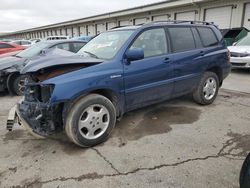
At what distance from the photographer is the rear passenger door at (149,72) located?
11.9 ft

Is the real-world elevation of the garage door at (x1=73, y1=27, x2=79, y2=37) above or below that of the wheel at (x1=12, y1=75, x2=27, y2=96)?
above

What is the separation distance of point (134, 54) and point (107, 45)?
2.38 ft

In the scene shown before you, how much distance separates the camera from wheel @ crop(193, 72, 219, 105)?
191 inches

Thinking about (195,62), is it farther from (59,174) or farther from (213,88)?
(59,174)

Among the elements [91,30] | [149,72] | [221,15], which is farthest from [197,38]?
[91,30]

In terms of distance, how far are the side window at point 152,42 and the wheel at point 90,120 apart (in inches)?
45.6

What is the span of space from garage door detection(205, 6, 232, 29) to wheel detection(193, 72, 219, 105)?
1297 centimetres

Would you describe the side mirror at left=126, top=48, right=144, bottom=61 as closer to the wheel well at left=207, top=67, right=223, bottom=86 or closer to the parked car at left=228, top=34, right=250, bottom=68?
the wheel well at left=207, top=67, right=223, bottom=86

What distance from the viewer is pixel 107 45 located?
393 cm

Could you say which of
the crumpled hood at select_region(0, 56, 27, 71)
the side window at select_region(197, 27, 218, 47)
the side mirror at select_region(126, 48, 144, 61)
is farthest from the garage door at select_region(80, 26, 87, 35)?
the side mirror at select_region(126, 48, 144, 61)

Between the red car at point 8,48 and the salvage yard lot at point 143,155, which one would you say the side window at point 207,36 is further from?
the red car at point 8,48

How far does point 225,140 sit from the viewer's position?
3.47 meters

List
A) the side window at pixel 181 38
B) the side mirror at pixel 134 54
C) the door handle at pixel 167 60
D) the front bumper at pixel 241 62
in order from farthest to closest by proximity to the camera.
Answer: the front bumper at pixel 241 62 → the side window at pixel 181 38 → the door handle at pixel 167 60 → the side mirror at pixel 134 54

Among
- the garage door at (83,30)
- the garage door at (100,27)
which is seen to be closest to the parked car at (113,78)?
the garage door at (100,27)
